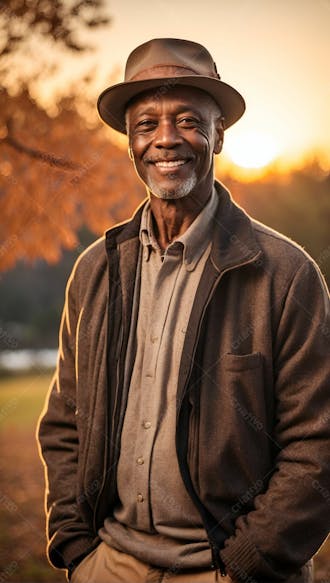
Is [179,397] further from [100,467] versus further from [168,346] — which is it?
[100,467]

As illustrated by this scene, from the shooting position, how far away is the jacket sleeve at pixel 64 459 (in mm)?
2701

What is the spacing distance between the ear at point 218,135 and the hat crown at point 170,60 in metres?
0.17

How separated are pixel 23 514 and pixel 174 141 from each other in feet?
18.6

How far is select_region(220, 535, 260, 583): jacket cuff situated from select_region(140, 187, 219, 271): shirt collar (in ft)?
3.10

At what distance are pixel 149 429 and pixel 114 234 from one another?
832 millimetres

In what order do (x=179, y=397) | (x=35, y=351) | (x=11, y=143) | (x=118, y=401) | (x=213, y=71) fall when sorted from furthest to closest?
1. (x=35, y=351)
2. (x=11, y=143)
3. (x=213, y=71)
4. (x=118, y=401)
5. (x=179, y=397)

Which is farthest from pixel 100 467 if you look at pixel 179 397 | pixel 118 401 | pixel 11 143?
pixel 11 143

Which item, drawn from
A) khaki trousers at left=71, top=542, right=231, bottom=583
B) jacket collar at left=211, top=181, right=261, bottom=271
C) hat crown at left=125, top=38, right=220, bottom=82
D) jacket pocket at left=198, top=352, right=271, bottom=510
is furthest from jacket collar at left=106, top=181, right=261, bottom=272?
khaki trousers at left=71, top=542, right=231, bottom=583

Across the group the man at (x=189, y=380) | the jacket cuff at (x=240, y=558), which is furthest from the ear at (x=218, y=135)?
the jacket cuff at (x=240, y=558)

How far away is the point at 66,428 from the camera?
2887 mm

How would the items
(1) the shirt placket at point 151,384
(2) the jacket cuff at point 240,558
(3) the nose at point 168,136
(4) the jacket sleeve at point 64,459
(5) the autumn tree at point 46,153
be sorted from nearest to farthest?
1. (2) the jacket cuff at point 240,558
2. (1) the shirt placket at point 151,384
3. (3) the nose at point 168,136
4. (4) the jacket sleeve at point 64,459
5. (5) the autumn tree at point 46,153

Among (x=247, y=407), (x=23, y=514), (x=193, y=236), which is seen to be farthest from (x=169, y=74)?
(x=23, y=514)

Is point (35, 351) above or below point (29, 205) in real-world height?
below

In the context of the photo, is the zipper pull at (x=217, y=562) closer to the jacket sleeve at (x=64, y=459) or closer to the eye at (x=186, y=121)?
the jacket sleeve at (x=64, y=459)
